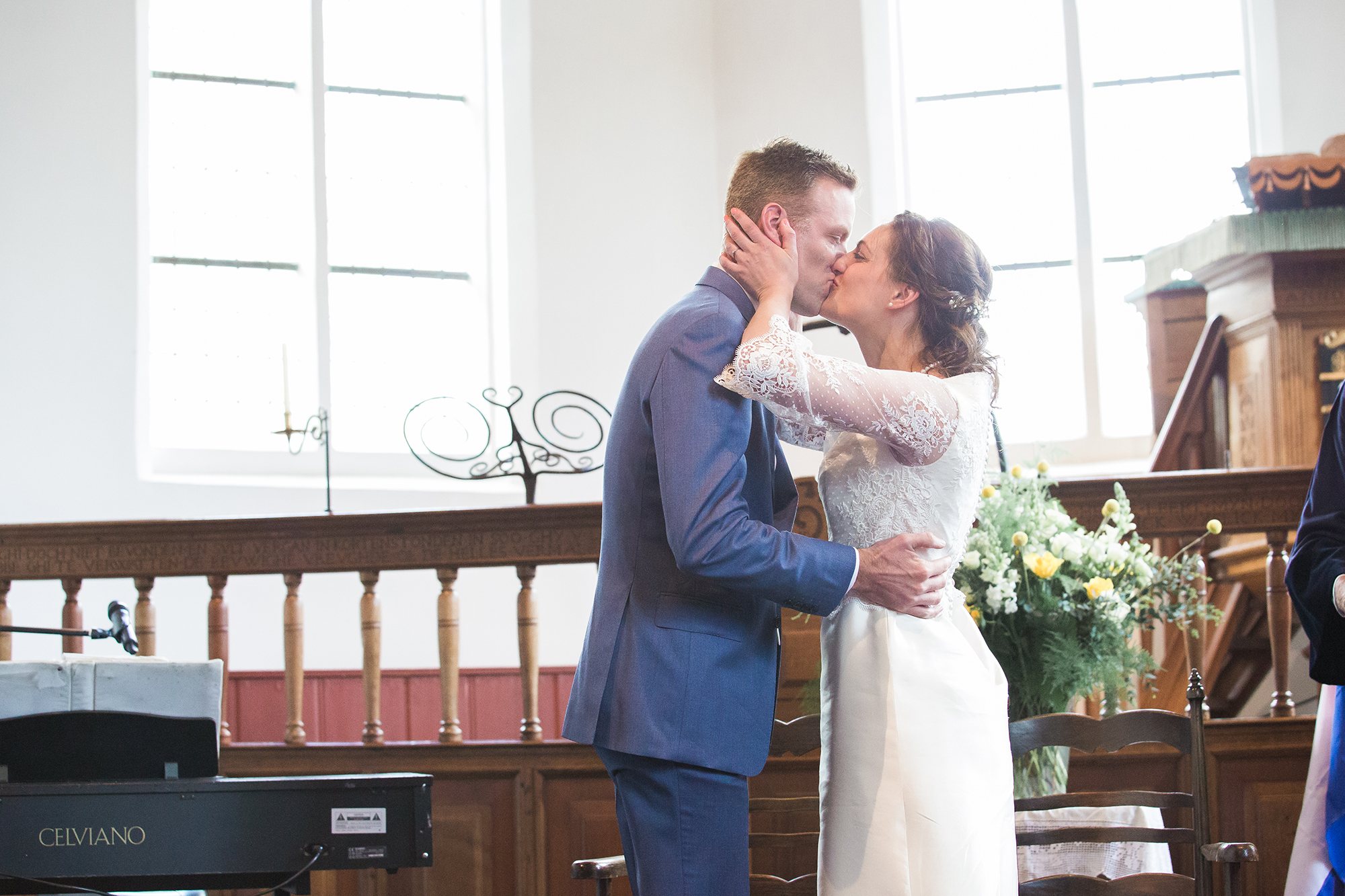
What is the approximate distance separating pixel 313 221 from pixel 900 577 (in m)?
6.03

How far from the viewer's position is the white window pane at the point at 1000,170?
7.91m

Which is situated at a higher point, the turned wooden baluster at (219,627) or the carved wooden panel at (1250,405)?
the carved wooden panel at (1250,405)

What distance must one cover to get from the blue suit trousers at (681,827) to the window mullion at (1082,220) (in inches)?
245

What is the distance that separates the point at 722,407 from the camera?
1.88 meters

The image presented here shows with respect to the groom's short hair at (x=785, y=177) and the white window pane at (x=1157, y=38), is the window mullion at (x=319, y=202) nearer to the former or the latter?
the white window pane at (x=1157, y=38)

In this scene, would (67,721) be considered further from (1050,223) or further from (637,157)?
(1050,223)

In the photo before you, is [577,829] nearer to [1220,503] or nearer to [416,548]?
[416,548]

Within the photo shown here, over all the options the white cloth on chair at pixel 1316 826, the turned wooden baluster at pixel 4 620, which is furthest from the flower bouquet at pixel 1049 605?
the turned wooden baluster at pixel 4 620

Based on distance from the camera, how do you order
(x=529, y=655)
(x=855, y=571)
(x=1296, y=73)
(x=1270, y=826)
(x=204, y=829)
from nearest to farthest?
1. (x=855, y=571)
2. (x=204, y=829)
3. (x=1270, y=826)
4. (x=529, y=655)
5. (x=1296, y=73)

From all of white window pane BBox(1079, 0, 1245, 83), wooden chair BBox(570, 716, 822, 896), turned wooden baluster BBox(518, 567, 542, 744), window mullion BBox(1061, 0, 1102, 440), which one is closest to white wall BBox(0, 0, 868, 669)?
window mullion BBox(1061, 0, 1102, 440)

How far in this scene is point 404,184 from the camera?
7656 millimetres

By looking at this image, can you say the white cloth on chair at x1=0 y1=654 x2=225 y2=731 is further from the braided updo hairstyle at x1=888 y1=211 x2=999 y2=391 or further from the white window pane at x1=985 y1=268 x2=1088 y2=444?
the white window pane at x1=985 y1=268 x2=1088 y2=444

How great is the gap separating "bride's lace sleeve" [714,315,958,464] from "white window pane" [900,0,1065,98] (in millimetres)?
6453

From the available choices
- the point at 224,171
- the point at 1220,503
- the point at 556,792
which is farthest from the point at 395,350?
the point at 1220,503
